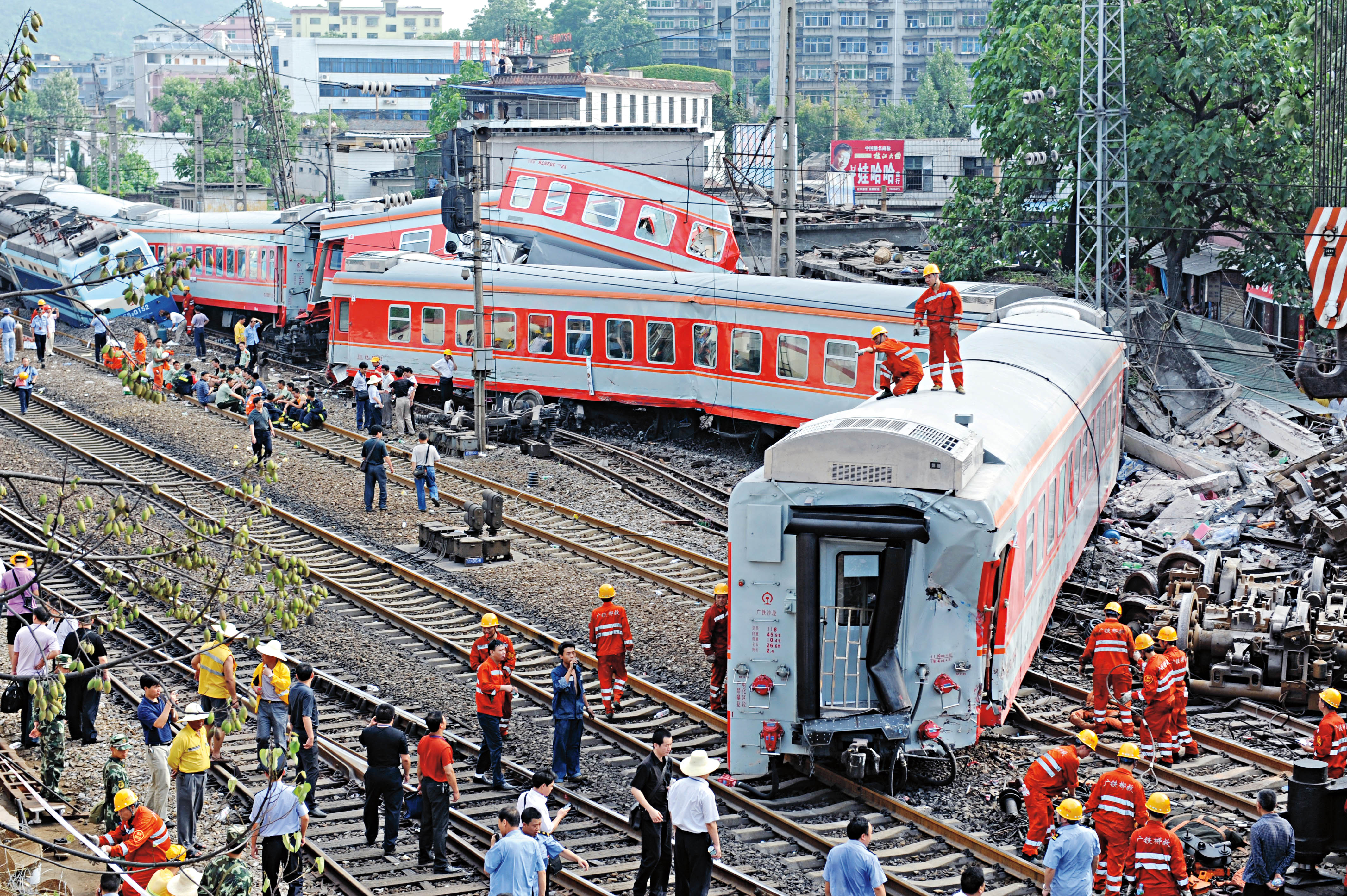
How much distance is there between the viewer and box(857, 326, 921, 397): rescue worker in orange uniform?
15320 mm

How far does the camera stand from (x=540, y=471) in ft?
85.4

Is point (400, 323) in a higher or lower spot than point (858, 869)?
higher

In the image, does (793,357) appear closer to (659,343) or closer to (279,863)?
(659,343)

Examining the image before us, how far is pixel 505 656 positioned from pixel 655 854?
2929mm

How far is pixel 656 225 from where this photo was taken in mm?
35219

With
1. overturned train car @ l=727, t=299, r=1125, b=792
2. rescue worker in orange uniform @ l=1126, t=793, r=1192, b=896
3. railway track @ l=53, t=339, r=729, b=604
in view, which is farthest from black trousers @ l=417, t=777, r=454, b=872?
railway track @ l=53, t=339, r=729, b=604

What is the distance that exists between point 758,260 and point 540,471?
20552mm

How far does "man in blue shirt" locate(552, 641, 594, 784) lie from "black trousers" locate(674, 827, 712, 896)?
260 centimetres

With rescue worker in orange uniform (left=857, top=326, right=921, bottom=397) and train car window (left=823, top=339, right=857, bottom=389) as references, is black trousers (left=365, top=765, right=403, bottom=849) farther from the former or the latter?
train car window (left=823, top=339, right=857, bottom=389)

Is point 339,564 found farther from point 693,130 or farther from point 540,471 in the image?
point 693,130

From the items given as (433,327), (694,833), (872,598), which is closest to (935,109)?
(433,327)

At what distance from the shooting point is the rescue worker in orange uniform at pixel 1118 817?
36.3ft

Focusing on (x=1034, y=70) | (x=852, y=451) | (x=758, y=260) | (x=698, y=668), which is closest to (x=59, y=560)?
(x=852, y=451)

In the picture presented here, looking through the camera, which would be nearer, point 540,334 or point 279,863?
point 279,863
